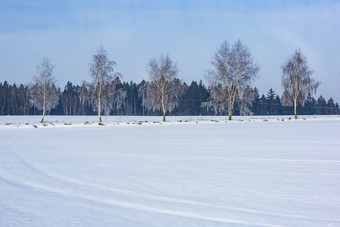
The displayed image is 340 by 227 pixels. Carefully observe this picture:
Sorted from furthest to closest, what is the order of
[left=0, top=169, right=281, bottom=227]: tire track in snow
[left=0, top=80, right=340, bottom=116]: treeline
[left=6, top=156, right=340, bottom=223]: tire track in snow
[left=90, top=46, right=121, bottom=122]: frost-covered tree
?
1. [left=0, top=80, right=340, bottom=116]: treeline
2. [left=90, top=46, right=121, bottom=122]: frost-covered tree
3. [left=6, top=156, right=340, bottom=223]: tire track in snow
4. [left=0, top=169, right=281, bottom=227]: tire track in snow

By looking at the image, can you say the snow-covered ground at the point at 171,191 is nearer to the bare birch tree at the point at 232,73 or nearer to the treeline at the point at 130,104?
the bare birch tree at the point at 232,73

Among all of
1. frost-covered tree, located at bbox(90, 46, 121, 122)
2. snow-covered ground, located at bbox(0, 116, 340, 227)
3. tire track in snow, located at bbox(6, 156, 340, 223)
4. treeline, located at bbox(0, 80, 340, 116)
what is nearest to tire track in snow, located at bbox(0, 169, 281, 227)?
snow-covered ground, located at bbox(0, 116, 340, 227)

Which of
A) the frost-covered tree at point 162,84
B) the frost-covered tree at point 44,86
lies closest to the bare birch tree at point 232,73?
the frost-covered tree at point 162,84

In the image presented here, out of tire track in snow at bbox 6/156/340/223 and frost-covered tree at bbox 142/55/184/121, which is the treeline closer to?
frost-covered tree at bbox 142/55/184/121

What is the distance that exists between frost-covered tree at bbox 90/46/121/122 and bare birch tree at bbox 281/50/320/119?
21.0m

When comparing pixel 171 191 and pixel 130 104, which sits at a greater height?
pixel 130 104

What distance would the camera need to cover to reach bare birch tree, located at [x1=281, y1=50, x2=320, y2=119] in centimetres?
3694

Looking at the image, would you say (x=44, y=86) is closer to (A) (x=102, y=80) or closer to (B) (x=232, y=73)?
(A) (x=102, y=80)

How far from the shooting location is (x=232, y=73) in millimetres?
32281

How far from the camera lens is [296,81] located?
36.7 metres

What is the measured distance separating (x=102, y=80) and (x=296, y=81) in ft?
76.8

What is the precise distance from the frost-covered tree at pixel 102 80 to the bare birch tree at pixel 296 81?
69.0 ft

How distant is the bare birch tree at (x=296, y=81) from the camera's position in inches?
1454

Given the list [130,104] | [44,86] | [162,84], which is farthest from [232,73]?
[130,104]
